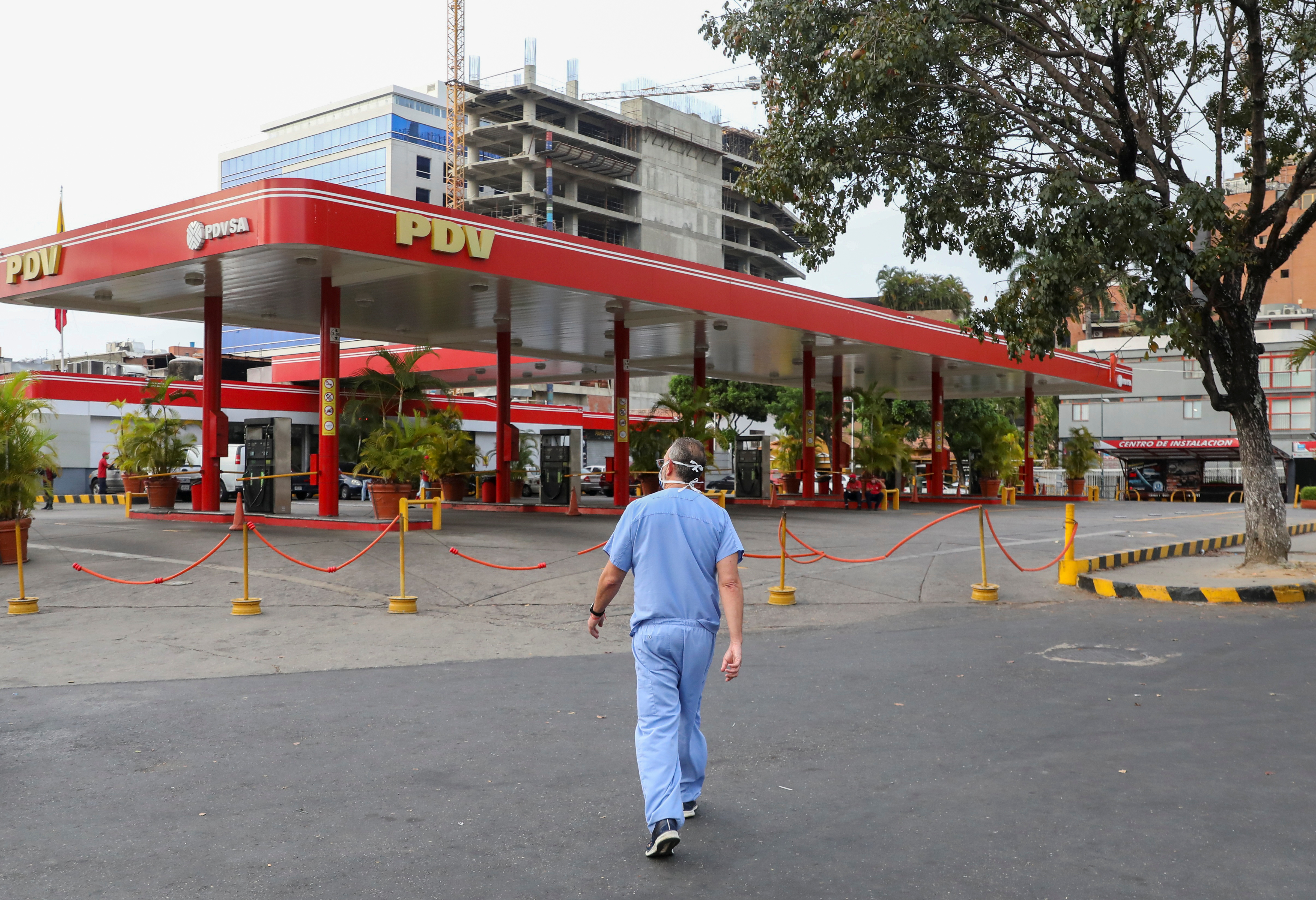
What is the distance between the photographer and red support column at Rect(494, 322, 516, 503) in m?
24.4

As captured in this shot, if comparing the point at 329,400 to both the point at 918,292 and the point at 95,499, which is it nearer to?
the point at 95,499

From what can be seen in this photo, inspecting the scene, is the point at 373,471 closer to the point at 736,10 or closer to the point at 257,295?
the point at 257,295

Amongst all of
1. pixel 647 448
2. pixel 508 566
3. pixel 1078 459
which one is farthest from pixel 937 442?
pixel 508 566

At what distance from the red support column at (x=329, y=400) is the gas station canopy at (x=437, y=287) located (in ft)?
1.19

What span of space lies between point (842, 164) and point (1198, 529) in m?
13.1

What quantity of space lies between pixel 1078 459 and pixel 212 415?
2968cm

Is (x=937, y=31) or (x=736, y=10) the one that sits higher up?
(x=736, y=10)

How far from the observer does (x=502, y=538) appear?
16797 millimetres

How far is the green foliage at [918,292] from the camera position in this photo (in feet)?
233

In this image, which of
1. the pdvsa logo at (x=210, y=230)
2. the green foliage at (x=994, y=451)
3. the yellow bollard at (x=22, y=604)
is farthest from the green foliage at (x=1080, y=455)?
the yellow bollard at (x=22, y=604)

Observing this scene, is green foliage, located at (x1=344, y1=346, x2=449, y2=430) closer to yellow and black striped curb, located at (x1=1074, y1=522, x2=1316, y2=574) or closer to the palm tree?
the palm tree

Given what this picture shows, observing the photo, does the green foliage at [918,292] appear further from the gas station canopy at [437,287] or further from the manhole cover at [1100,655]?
the manhole cover at [1100,655]

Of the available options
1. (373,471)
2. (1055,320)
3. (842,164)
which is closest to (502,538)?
(373,471)

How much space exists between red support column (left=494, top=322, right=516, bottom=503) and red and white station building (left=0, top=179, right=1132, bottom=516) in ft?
0.17
